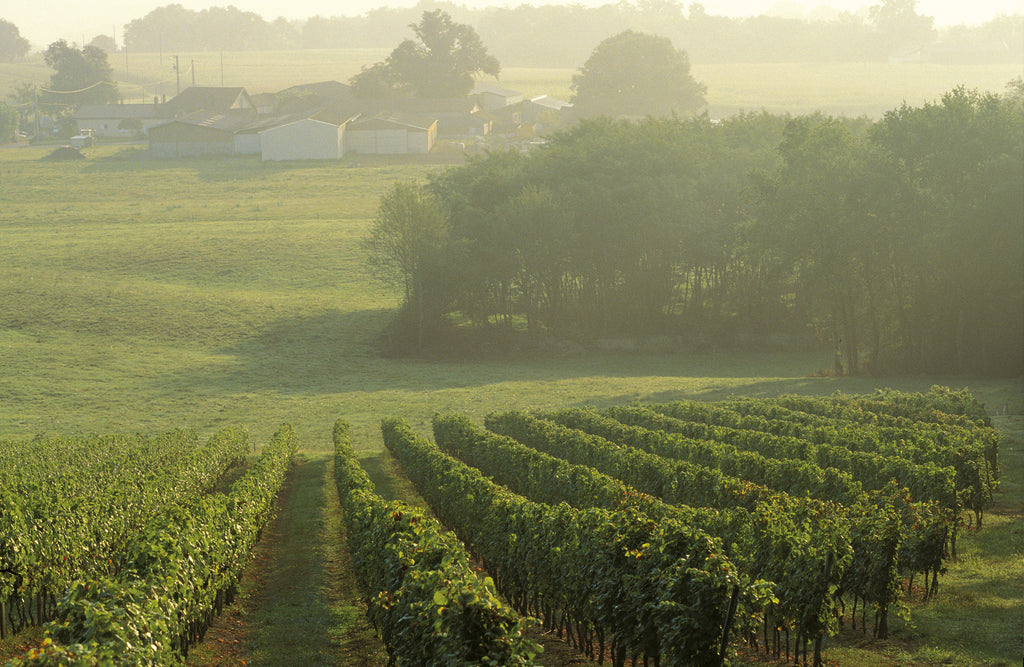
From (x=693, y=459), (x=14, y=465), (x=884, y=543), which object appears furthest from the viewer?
(x=14, y=465)

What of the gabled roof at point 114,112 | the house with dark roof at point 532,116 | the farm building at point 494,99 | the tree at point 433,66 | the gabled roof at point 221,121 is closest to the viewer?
the gabled roof at point 221,121

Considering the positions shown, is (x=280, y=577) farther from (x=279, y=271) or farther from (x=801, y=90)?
(x=801, y=90)

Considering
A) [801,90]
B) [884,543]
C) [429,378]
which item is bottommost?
[429,378]

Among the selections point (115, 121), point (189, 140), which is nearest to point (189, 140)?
point (189, 140)

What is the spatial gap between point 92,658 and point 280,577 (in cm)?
1127

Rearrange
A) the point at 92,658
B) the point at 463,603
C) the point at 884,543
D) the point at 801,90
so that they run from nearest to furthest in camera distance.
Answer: the point at 92,658 < the point at 463,603 < the point at 884,543 < the point at 801,90

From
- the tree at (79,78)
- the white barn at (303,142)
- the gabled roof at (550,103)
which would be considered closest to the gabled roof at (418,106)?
the gabled roof at (550,103)

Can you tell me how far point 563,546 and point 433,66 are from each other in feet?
470

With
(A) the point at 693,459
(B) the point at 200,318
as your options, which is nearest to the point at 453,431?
(A) the point at 693,459

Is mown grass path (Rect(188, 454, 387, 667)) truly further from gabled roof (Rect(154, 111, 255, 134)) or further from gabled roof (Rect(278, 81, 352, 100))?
gabled roof (Rect(278, 81, 352, 100))

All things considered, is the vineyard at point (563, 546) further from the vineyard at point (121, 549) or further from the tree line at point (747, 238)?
the tree line at point (747, 238)

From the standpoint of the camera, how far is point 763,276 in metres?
63.8

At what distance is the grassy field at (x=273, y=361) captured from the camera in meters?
20.0

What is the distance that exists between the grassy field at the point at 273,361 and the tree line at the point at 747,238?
14.3ft
